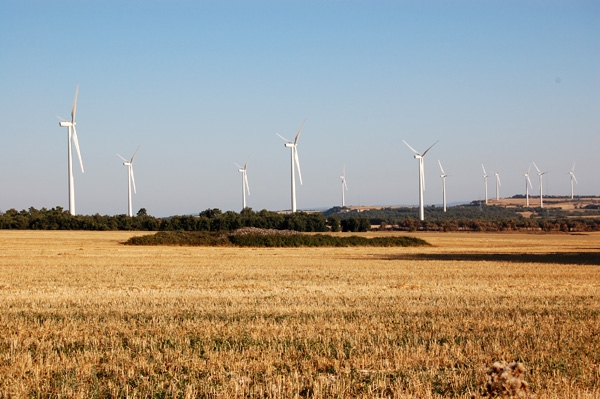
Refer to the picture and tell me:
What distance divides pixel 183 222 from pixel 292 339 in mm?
87762

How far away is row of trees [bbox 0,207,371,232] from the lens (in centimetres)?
9894

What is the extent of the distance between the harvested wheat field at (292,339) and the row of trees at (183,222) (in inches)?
2807

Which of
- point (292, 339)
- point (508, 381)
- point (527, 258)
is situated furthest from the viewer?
point (527, 258)

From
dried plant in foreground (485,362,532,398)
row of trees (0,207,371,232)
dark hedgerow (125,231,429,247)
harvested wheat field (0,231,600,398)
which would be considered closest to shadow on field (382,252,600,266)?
dark hedgerow (125,231,429,247)

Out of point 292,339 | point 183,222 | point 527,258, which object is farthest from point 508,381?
point 183,222

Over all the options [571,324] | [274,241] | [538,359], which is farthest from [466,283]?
[274,241]

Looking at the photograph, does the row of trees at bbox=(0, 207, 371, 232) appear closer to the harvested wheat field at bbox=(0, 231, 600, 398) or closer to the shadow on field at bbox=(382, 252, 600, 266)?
the shadow on field at bbox=(382, 252, 600, 266)

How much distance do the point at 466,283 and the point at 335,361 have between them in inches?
721

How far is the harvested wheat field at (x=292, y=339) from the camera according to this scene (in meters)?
9.94

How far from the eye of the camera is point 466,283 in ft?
93.9

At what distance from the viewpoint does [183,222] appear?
99688mm

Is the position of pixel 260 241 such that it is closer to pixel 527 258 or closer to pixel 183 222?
pixel 527 258

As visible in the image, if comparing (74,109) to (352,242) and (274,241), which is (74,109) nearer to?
(274,241)

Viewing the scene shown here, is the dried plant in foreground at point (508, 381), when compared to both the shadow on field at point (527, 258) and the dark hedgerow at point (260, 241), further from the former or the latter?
the dark hedgerow at point (260, 241)
